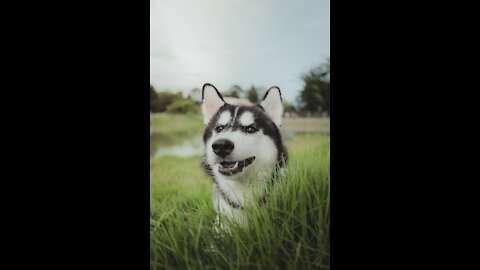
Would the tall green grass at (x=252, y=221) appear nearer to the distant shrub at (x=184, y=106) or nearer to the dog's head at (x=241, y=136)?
the dog's head at (x=241, y=136)

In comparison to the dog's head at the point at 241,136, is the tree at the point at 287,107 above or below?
above

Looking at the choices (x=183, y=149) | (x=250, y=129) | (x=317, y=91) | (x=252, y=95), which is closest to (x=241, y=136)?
(x=250, y=129)

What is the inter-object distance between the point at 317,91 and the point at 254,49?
0.35m

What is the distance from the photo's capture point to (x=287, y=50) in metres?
2.05

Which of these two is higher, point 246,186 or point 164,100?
point 164,100

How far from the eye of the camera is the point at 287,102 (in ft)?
6.68

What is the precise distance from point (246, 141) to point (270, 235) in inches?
16.3

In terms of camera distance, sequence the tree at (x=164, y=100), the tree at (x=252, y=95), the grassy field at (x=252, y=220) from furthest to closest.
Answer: the tree at (x=164, y=100) → the tree at (x=252, y=95) → the grassy field at (x=252, y=220)

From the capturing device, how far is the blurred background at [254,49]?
2.03 metres

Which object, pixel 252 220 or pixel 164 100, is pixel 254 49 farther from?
pixel 252 220

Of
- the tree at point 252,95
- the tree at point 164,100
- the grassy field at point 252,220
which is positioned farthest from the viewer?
the tree at point 164,100

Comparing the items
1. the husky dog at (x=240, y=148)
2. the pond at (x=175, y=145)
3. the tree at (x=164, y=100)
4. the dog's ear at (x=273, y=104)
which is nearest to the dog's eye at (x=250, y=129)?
the husky dog at (x=240, y=148)

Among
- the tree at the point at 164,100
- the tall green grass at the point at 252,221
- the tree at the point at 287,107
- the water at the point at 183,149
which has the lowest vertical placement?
the tall green grass at the point at 252,221
